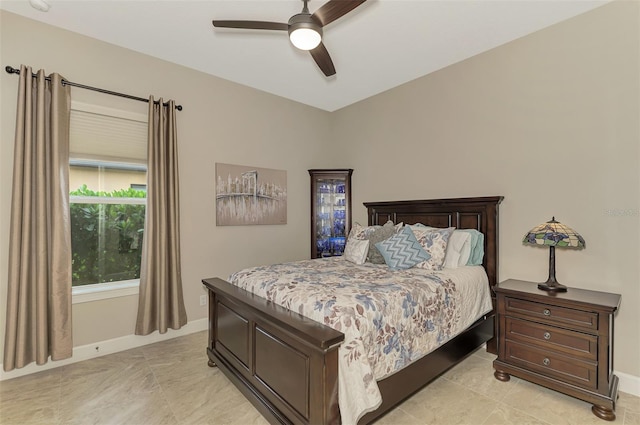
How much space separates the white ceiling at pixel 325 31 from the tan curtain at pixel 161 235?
674mm

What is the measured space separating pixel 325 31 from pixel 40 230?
3.01 metres

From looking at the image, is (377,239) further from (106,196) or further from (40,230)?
(40,230)

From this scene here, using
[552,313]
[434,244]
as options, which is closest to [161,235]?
[434,244]

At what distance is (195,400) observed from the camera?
7.30 ft

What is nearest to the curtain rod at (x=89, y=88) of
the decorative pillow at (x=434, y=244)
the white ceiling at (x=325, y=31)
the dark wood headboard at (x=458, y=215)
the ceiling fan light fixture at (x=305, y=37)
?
the white ceiling at (x=325, y=31)

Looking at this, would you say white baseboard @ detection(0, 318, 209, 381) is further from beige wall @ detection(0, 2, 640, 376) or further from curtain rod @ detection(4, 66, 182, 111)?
curtain rod @ detection(4, 66, 182, 111)

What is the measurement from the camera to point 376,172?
4.30m

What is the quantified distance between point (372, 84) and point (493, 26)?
1.50m

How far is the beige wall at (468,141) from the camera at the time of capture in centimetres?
243

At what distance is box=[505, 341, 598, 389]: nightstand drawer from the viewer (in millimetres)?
2094

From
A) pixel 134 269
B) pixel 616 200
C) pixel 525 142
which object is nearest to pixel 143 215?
pixel 134 269

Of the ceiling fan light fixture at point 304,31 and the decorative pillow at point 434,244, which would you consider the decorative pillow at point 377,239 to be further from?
the ceiling fan light fixture at point 304,31

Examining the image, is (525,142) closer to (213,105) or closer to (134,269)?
(213,105)

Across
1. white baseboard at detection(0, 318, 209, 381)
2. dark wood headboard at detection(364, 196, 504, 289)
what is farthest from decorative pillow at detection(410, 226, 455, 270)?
white baseboard at detection(0, 318, 209, 381)
